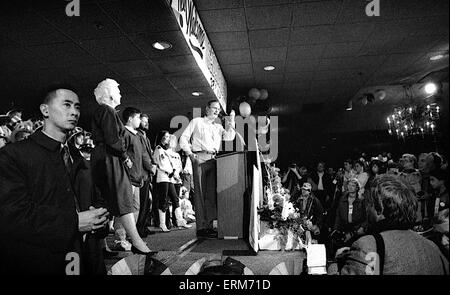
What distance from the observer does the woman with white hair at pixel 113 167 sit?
2.14 m

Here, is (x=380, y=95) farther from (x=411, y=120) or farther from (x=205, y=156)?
(x=205, y=156)

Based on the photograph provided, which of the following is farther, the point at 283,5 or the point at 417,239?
the point at 283,5

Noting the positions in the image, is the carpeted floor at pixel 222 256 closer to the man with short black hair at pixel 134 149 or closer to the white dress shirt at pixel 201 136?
the man with short black hair at pixel 134 149

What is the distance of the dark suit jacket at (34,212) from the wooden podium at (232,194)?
124cm

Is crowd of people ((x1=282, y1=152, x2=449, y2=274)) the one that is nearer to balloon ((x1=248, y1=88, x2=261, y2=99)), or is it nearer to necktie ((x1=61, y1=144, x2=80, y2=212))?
necktie ((x1=61, y1=144, x2=80, y2=212))

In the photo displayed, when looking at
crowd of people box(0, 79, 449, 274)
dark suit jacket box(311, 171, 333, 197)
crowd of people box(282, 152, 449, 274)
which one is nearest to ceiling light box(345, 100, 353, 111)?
dark suit jacket box(311, 171, 333, 197)

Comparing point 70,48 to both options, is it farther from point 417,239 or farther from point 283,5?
point 417,239

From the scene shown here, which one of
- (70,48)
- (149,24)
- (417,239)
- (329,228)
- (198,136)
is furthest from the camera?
(70,48)

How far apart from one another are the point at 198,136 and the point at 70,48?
83.1 inches

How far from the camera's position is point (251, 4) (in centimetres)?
341

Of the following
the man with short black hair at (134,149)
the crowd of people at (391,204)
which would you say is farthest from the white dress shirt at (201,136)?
the crowd of people at (391,204)

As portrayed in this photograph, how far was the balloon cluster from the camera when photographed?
557 cm
